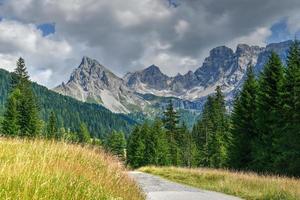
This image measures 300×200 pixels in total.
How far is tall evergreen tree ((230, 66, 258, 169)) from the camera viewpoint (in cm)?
4416

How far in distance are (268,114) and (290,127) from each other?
3616 mm

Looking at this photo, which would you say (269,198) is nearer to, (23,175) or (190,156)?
(23,175)

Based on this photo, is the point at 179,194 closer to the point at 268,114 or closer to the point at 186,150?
the point at 268,114

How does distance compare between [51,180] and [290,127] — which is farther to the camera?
[290,127]

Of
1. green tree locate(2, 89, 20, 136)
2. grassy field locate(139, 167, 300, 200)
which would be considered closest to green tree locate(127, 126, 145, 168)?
green tree locate(2, 89, 20, 136)

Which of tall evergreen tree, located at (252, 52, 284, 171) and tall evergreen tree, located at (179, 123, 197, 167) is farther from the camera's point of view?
tall evergreen tree, located at (179, 123, 197, 167)

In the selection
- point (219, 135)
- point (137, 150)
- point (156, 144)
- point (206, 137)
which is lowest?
point (137, 150)

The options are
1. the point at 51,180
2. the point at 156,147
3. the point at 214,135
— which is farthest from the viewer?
the point at 156,147

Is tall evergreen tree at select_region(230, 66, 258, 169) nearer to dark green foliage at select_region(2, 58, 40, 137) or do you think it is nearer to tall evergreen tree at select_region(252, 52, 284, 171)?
tall evergreen tree at select_region(252, 52, 284, 171)

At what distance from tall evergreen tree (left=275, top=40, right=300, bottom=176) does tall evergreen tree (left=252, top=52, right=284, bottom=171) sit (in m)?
0.75

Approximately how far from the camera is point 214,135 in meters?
78.6

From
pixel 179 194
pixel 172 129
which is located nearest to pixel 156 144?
pixel 172 129

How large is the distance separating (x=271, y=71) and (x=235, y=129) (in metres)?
8.38

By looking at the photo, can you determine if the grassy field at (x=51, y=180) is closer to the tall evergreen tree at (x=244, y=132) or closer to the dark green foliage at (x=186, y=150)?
the tall evergreen tree at (x=244, y=132)
